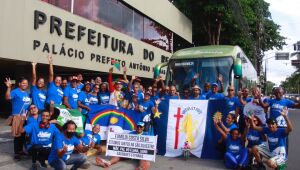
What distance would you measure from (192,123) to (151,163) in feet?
4.88

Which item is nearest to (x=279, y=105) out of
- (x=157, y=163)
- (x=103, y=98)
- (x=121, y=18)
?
(x=157, y=163)

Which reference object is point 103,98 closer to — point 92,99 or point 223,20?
point 92,99

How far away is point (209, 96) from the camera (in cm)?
972

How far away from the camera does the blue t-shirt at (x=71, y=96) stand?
9.02 metres

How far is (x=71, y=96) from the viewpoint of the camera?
9078 millimetres

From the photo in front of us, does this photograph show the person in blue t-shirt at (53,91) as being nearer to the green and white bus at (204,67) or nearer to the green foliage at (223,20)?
the green and white bus at (204,67)

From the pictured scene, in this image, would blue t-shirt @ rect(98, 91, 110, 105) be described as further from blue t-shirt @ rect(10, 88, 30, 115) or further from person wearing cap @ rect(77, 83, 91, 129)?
blue t-shirt @ rect(10, 88, 30, 115)

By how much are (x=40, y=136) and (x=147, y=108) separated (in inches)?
116

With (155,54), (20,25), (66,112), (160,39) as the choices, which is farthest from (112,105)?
(160,39)

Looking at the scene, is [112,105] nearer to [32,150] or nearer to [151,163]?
[151,163]

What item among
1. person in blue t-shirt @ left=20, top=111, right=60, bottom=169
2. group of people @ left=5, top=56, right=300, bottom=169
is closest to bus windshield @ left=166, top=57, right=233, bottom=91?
group of people @ left=5, top=56, right=300, bottom=169

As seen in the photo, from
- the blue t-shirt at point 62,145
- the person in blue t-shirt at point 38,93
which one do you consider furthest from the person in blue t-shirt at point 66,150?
the person in blue t-shirt at point 38,93

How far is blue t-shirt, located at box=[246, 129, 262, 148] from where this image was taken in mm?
7868

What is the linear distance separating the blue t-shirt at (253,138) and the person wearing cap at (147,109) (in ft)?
7.77
